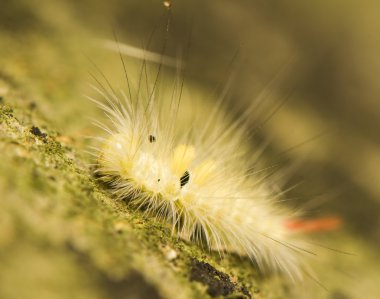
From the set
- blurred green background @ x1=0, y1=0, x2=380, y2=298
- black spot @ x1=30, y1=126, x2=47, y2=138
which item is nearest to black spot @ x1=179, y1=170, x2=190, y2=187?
black spot @ x1=30, y1=126, x2=47, y2=138

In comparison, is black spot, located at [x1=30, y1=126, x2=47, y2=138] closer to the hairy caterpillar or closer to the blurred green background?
the hairy caterpillar

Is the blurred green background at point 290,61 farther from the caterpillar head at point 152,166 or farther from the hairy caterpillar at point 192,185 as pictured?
the caterpillar head at point 152,166

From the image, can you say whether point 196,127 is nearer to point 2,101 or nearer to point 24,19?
point 2,101

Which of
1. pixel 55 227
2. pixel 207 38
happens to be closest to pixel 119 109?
pixel 55 227

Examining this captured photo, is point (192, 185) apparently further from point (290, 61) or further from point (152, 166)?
point (290, 61)

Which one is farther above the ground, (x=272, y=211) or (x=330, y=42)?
(x=330, y=42)
